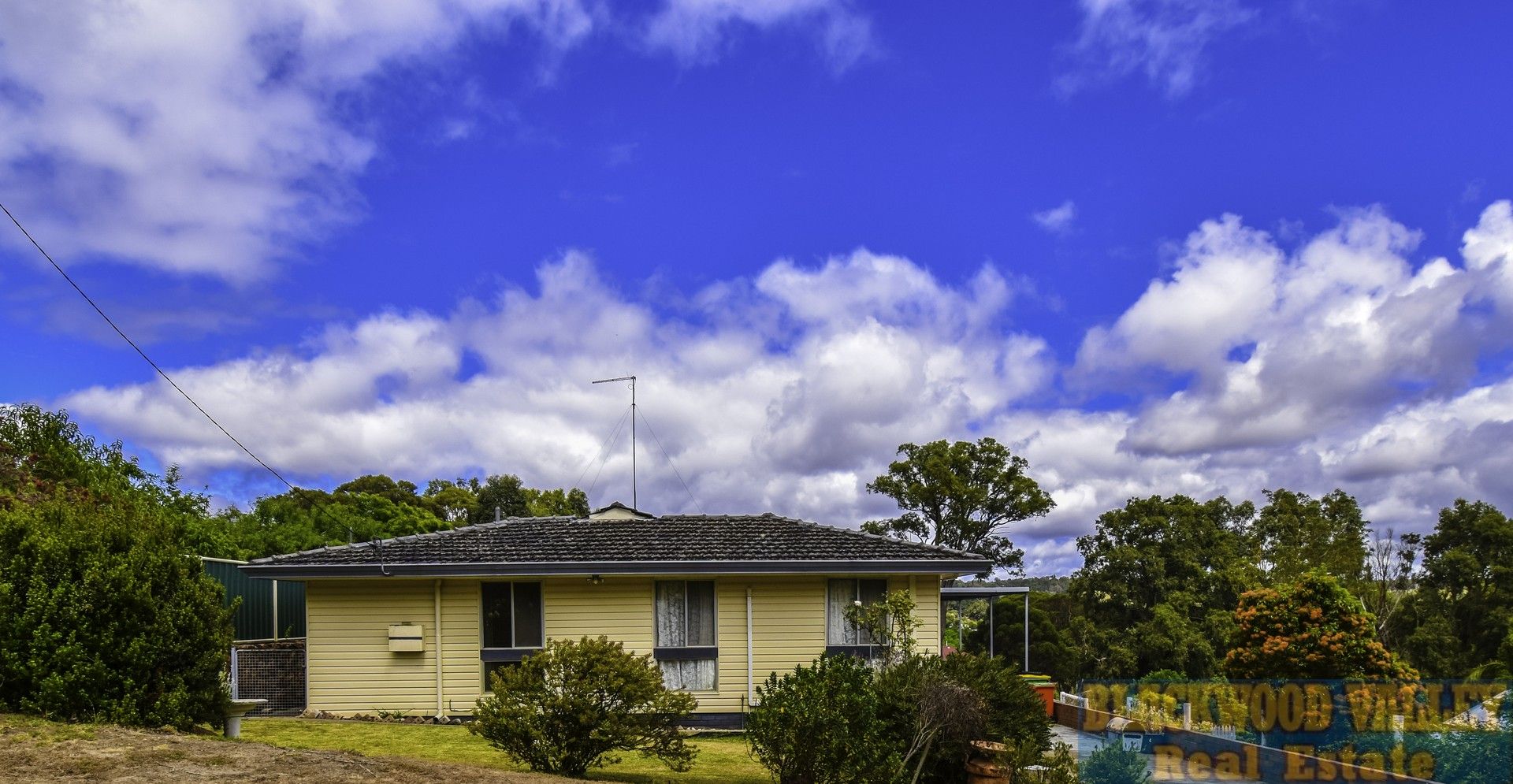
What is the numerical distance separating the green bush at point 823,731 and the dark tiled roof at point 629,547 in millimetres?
6783

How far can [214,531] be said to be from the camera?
28297mm

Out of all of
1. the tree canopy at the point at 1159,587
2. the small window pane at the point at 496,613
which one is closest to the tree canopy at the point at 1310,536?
the tree canopy at the point at 1159,587

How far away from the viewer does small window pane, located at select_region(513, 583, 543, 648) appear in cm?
1730

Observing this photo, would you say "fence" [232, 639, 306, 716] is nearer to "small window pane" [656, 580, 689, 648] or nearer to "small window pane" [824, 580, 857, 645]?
"small window pane" [656, 580, 689, 648]

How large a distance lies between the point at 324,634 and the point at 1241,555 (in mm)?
28762

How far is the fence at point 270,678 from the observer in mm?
17328

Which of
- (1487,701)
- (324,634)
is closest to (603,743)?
(324,634)

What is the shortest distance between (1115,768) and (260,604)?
17456 millimetres

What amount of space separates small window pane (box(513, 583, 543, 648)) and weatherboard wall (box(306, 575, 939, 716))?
16 cm

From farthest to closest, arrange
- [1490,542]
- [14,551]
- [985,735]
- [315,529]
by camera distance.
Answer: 1. [315,529]
2. [1490,542]
3. [985,735]
4. [14,551]

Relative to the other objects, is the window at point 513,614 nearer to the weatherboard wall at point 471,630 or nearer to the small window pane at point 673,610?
the weatherboard wall at point 471,630

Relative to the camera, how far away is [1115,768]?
36.7 ft

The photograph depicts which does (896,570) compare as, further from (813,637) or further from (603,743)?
(603,743)

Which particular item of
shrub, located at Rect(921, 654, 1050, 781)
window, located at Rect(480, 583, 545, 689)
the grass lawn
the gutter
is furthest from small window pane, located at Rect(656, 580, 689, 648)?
shrub, located at Rect(921, 654, 1050, 781)
